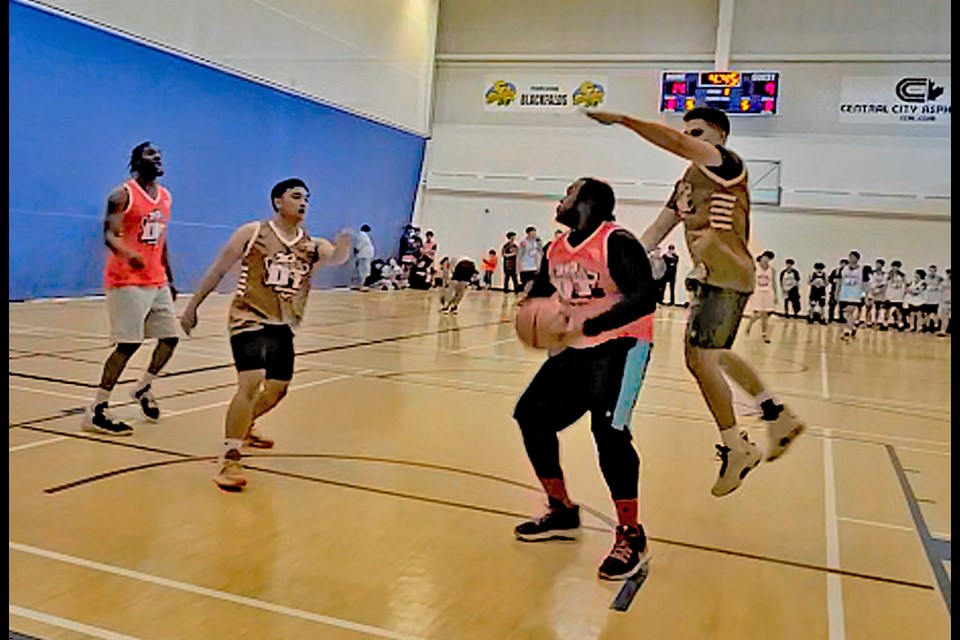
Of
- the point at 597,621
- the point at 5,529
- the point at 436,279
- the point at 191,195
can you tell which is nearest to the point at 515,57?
the point at 436,279

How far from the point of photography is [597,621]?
10.9ft

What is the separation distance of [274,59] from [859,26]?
14.1 meters

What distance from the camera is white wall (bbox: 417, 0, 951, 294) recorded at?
22578 millimetres

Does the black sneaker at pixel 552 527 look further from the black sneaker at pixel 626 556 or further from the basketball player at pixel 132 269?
the basketball player at pixel 132 269

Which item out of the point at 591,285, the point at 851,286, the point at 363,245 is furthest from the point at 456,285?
the point at 591,285

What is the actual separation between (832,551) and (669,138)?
2.14 meters

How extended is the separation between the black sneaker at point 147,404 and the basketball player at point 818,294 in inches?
701

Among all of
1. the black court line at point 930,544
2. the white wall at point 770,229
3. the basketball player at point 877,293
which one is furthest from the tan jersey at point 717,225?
the basketball player at point 877,293

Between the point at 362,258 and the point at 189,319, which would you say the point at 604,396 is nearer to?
the point at 189,319

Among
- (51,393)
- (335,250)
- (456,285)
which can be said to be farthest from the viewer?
(456,285)

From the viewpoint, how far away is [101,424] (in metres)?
5.66

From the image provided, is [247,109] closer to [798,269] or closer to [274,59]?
[274,59]

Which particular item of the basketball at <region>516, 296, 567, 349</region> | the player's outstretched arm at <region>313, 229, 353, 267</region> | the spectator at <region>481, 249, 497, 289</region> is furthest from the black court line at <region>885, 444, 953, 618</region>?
the spectator at <region>481, 249, 497, 289</region>

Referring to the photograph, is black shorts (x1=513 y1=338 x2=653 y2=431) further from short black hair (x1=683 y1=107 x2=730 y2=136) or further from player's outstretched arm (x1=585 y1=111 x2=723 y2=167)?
short black hair (x1=683 y1=107 x2=730 y2=136)
